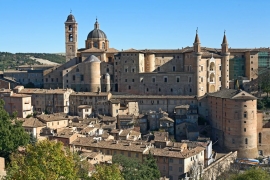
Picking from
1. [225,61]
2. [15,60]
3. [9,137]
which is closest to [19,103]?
[9,137]

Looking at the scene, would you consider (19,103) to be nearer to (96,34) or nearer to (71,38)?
(71,38)

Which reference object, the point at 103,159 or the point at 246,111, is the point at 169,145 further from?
the point at 246,111

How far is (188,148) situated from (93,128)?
37.0 feet

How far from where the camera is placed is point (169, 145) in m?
38.5

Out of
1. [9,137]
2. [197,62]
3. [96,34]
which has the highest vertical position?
[96,34]

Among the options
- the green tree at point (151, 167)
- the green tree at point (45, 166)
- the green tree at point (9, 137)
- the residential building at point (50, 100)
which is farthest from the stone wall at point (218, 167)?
the residential building at point (50, 100)

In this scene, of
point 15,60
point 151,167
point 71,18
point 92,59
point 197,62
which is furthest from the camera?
point 15,60

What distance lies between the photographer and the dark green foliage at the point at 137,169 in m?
27.2

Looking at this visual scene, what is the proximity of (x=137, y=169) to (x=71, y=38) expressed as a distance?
39.3m

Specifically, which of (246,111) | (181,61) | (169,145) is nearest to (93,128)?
(169,145)

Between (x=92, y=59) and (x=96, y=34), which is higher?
(x=96, y=34)

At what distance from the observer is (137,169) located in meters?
28.7

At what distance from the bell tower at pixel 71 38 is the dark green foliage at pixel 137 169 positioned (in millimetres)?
35486

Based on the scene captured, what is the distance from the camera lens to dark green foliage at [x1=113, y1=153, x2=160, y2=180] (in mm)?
27250
